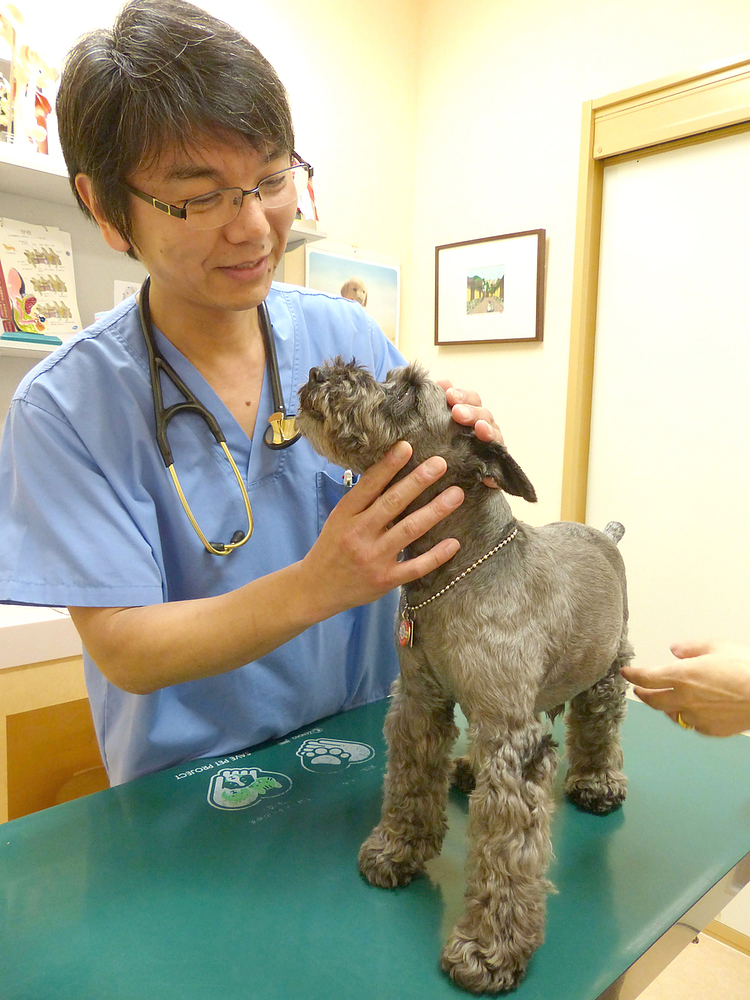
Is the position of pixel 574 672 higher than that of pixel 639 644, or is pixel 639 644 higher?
pixel 574 672

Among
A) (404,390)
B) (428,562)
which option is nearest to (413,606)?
(428,562)

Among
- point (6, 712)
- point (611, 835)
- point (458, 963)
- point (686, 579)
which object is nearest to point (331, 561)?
point (458, 963)

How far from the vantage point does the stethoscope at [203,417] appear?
113 centimetres

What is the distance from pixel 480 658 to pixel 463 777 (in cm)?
45

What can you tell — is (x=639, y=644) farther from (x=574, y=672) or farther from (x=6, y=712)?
(x=6, y=712)

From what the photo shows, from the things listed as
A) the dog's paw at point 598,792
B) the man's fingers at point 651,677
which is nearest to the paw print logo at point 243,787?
the dog's paw at point 598,792

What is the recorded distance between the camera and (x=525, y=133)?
2.95 metres

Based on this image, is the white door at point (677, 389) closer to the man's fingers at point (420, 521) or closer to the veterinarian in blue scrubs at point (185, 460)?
the veterinarian in blue scrubs at point (185, 460)

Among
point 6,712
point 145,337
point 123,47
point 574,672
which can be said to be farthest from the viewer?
point 6,712

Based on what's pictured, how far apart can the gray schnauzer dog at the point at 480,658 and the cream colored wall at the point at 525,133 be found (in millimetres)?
1927

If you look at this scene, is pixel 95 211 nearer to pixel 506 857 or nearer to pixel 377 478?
pixel 377 478

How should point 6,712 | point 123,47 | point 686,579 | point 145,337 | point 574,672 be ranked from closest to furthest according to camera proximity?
point 123,47 < point 574,672 < point 145,337 < point 6,712 < point 686,579

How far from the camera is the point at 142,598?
106 centimetres

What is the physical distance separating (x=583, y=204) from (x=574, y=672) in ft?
7.45
